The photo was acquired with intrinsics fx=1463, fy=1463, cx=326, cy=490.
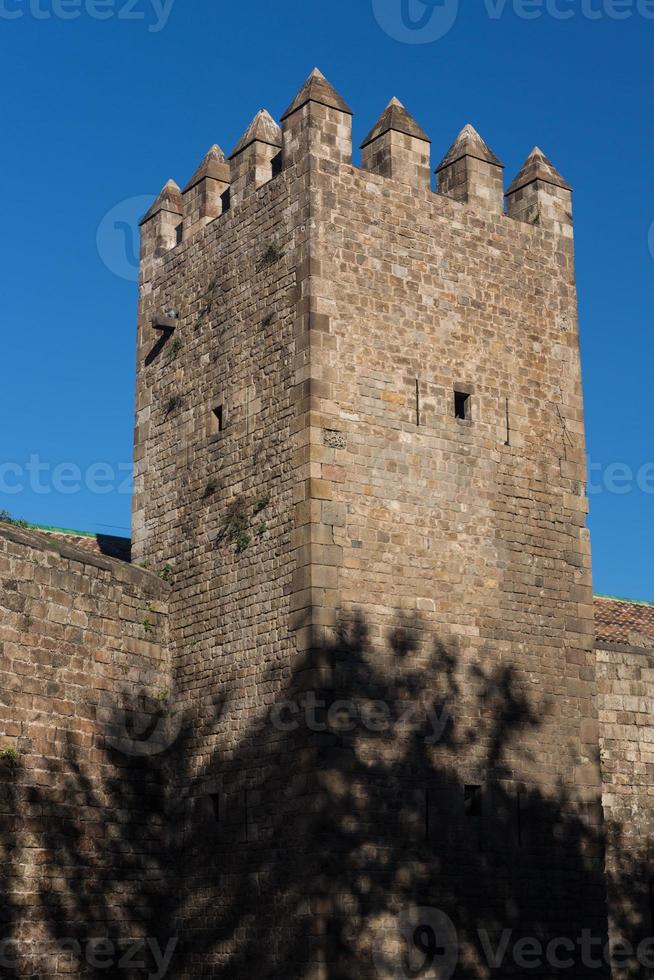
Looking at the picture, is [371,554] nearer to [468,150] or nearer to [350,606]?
[350,606]

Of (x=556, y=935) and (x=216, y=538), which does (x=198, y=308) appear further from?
(x=556, y=935)

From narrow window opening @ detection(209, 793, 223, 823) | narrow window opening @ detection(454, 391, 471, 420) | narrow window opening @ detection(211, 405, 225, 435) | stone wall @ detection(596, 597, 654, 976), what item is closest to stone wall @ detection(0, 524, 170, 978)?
narrow window opening @ detection(209, 793, 223, 823)

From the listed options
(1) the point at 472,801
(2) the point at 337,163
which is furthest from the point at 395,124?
(1) the point at 472,801

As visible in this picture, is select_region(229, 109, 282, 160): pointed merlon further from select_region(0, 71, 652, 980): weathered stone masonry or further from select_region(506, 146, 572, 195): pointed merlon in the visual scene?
select_region(506, 146, 572, 195): pointed merlon

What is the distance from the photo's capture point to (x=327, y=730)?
1537 centimetres

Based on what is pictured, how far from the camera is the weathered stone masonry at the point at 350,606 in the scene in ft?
51.2

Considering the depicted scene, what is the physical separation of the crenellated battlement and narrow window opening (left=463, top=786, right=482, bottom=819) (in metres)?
7.22

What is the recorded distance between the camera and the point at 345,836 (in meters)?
15.2

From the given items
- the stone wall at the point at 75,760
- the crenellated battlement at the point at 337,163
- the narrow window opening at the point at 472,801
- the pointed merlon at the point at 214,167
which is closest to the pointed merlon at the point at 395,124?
the crenellated battlement at the point at 337,163

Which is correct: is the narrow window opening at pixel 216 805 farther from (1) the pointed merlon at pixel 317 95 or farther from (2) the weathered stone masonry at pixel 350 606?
(1) the pointed merlon at pixel 317 95

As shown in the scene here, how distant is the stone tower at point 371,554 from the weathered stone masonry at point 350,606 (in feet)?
0.12

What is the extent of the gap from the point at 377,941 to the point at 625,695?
561 centimetres

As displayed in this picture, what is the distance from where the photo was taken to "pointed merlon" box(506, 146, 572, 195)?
1936cm

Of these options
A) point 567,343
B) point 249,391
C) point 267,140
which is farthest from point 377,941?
point 267,140
